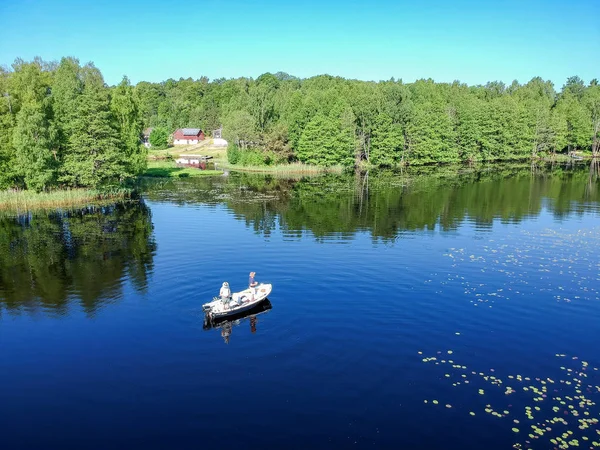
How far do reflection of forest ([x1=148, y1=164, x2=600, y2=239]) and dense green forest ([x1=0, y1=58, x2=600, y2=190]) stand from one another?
34.9ft

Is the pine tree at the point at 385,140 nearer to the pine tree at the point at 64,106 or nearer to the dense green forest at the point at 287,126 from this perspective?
the dense green forest at the point at 287,126

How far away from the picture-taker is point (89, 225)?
48906mm

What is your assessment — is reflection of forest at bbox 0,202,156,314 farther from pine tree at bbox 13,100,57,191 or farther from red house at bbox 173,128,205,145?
red house at bbox 173,128,205,145

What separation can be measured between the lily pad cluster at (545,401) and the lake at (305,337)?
0.24 feet

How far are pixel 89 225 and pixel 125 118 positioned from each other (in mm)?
27558

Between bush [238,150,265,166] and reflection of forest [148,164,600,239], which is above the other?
bush [238,150,265,166]

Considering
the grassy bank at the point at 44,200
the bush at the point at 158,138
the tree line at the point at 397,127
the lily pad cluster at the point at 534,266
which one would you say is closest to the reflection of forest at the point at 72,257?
the grassy bank at the point at 44,200

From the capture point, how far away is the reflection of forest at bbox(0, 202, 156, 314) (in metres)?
29.9

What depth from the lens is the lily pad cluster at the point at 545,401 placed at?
54.2 feet

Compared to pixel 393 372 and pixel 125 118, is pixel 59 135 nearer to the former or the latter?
pixel 125 118

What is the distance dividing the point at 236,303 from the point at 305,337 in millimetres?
4473

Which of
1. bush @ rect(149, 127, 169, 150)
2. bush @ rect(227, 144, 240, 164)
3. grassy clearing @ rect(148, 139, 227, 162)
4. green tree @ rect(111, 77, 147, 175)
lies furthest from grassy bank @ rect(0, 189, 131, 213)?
bush @ rect(149, 127, 169, 150)

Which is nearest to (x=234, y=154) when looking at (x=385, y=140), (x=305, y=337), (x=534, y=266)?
(x=385, y=140)

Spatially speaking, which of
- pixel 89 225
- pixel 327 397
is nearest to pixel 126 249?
pixel 89 225
